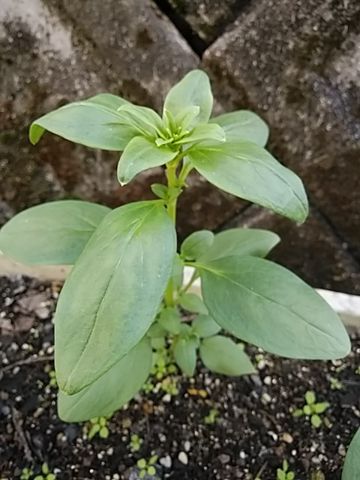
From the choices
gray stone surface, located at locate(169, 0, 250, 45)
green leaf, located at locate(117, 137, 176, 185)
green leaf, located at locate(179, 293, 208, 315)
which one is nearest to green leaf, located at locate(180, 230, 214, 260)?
green leaf, located at locate(179, 293, 208, 315)

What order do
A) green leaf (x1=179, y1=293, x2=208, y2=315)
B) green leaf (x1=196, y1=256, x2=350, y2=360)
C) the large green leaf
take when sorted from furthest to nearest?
green leaf (x1=179, y1=293, x2=208, y2=315), the large green leaf, green leaf (x1=196, y1=256, x2=350, y2=360)

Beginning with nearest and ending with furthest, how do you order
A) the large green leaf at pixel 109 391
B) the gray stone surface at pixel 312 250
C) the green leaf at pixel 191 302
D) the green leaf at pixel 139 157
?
the green leaf at pixel 139 157, the large green leaf at pixel 109 391, the green leaf at pixel 191 302, the gray stone surface at pixel 312 250

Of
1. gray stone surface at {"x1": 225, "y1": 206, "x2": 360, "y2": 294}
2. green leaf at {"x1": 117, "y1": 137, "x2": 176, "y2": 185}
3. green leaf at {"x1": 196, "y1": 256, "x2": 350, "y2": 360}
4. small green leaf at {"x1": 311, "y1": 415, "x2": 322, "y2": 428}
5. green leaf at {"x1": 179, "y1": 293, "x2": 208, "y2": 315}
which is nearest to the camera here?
green leaf at {"x1": 117, "y1": 137, "x2": 176, "y2": 185}

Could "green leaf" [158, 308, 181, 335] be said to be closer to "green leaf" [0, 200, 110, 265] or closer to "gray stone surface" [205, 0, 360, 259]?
"green leaf" [0, 200, 110, 265]

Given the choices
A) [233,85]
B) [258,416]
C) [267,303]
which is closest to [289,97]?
[233,85]

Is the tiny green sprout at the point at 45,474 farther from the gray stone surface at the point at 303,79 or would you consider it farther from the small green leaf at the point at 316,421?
the gray stone surface at the point at 303,79

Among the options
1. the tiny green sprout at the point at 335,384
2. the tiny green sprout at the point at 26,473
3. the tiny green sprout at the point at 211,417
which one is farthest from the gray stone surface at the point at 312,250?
the tiny green sprout at the point at 26,473

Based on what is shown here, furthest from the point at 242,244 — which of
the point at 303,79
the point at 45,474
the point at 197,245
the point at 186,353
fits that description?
the point at 45,474

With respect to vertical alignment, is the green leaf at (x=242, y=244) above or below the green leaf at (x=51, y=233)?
below
